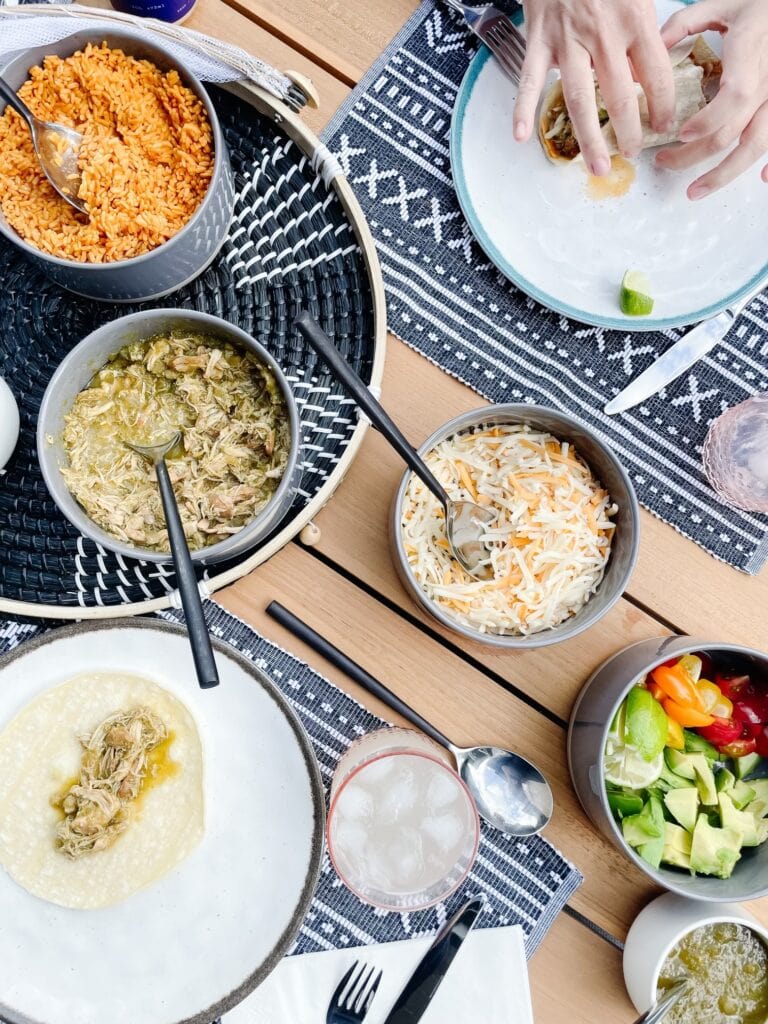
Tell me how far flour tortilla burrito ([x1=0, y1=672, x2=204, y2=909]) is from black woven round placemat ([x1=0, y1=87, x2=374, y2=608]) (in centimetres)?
15

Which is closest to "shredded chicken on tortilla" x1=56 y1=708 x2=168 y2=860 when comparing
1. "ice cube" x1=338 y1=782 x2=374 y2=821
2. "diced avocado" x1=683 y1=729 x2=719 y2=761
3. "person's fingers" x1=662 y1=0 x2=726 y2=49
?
"ice cube" x1=338 y1=782 x2=374 y2=821

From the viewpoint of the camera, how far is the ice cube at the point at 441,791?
A: 1.10 m

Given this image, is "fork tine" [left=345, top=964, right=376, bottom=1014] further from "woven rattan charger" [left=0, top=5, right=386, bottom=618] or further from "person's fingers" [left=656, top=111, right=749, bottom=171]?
"person's fingers" [left=656, top=111, right=749, bottom=171]

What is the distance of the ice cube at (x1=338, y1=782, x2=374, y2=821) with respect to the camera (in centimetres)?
110

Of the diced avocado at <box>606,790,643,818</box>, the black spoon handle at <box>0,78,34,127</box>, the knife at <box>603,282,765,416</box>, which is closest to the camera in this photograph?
the black spoon handle at <box>0,78,34,127</box>

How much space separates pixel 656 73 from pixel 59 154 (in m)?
0.80

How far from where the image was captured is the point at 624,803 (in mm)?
1087

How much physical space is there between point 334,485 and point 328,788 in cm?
44

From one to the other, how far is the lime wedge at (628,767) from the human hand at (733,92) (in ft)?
2.56

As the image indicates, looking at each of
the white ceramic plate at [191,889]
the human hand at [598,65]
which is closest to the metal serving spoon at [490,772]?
the white ceramic plate at [191,889]

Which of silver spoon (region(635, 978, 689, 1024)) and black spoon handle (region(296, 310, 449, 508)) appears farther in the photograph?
silver spoon (region(635, 978, 689, 1024))

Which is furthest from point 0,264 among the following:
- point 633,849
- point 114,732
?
point 633,849

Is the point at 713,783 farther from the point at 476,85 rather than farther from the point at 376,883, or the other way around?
the point at 476,85

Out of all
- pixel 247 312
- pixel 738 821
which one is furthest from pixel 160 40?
pixel 738 821
